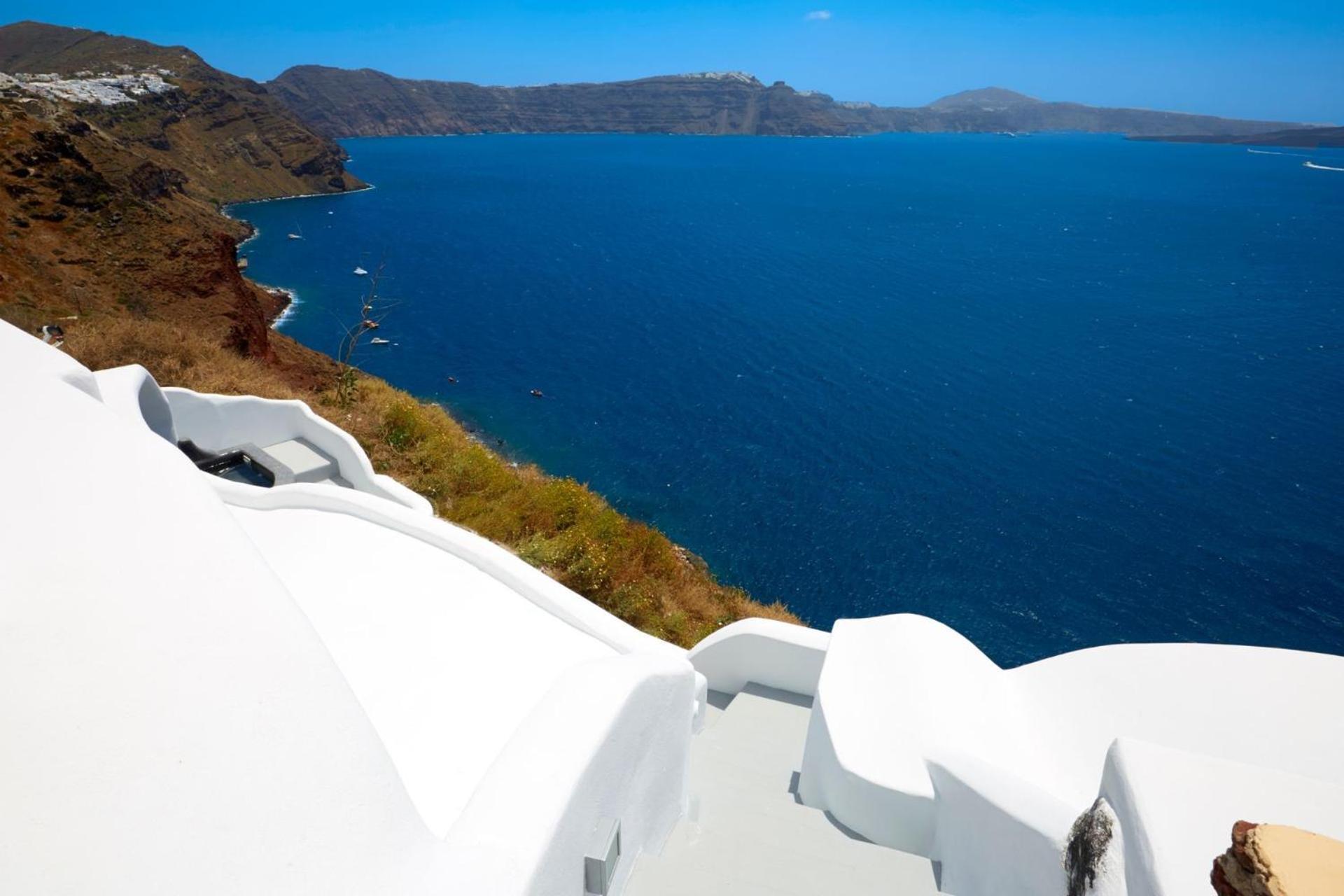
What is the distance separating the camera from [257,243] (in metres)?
60.3

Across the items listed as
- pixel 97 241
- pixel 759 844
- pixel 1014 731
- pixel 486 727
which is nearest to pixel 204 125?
pixel 97 241

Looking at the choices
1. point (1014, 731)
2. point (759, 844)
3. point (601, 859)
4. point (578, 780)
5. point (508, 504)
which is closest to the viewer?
point (578, 780)

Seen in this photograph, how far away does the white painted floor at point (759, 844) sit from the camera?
16.1 ft

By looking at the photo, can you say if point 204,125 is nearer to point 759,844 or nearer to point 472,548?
point 472,548

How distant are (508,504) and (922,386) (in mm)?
25705

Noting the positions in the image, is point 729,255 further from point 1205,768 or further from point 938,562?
point 1205,768

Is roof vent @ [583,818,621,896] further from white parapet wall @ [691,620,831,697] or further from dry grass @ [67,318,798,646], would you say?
dry grass @ [67,318,798,646]

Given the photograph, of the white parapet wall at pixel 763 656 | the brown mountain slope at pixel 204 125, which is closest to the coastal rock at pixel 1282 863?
the white parapet wall at pixel 763 656

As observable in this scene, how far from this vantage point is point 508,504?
15.5 metres

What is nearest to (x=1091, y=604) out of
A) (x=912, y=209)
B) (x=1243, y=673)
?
(x=1243, y=673)

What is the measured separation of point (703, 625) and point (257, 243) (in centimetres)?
5910

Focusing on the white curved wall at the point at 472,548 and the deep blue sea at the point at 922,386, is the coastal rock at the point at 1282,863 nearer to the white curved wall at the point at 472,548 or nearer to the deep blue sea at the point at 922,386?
the white curved wall at the point at 472,548

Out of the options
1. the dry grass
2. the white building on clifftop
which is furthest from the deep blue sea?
the white building on clifftop

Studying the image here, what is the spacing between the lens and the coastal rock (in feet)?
7.00
